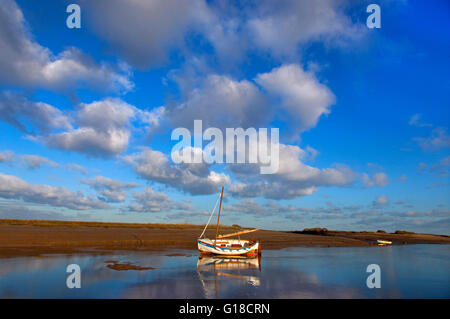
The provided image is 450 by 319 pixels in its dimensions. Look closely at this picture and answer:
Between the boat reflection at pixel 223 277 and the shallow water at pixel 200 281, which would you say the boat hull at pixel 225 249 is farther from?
the boat reflection at pixel 223 277

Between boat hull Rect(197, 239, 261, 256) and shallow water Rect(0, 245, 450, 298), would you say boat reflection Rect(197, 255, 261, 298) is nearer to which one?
shallow water Rect(0, 245, 450, 298)

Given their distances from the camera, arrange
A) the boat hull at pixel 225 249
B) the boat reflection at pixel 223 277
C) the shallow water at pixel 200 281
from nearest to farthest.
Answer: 1. the shallow water at pixel 200 281
2. the boat reflection at pixel 223 277
3. the boat hull at pixel 225 249

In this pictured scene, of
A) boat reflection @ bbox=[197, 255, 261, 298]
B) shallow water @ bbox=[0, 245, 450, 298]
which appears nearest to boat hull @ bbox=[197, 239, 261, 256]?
shallow water @ bbox=[0, 245, 450, 298]

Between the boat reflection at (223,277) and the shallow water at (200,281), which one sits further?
the boat reflection at (223,277)

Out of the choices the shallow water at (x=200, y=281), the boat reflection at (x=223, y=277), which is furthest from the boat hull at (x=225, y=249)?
the boat reflection at (x=223, y=277)

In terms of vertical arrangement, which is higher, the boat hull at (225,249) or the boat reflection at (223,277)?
the boat reflection at (223,277)

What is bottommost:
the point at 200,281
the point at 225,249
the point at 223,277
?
the point at 225,249

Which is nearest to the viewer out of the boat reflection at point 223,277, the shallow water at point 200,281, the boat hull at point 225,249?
the shallow water at point 200,281

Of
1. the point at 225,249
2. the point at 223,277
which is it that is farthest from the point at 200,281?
the point at 225,249

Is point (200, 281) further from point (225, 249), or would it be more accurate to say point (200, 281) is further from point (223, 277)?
point (225, 249)

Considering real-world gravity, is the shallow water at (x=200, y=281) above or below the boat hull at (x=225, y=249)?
above

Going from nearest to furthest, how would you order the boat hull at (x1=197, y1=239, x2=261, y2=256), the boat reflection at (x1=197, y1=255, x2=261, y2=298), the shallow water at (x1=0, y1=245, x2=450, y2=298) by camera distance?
the shallow water at (x1=0, y1=245, x2=450, y2=298) < the boat reflection at (x1=197, y1=255, x2=261, y2=298) < the boat hull at (x1=197, y1=239, x2=261, y2=256)

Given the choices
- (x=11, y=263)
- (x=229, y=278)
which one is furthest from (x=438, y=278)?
(x=11, y=263)
